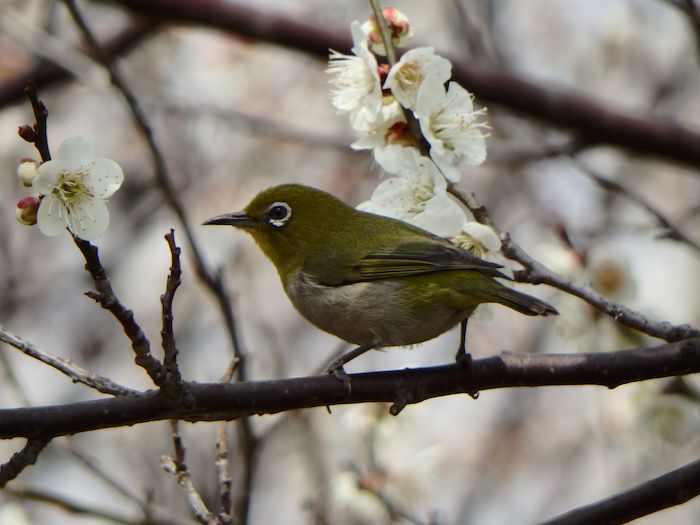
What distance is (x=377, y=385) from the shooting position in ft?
10.7

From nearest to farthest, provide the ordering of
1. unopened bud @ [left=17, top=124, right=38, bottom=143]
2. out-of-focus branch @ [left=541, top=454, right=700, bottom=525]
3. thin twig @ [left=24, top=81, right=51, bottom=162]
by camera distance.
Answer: thin twig @ [left=24, top=81, right=51, bottom=162] → unopened bud @ [left=17, top=124, right=38, bottom=143] → out-of-focus branch @ [left=541, top=454, right=700, bottom=525]

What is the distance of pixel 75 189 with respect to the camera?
2.79 m

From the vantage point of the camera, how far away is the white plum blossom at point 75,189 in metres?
2.69

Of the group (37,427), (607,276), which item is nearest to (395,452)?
(607,276)

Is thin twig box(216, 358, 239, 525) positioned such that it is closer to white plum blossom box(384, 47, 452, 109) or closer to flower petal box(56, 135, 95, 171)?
flower petal box(56, 135, 95, 171)

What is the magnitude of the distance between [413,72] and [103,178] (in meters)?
1.23

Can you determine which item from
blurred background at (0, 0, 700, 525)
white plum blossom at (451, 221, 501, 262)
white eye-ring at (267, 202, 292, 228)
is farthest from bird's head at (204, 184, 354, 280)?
blurred background at (0, 0, 700, 525)

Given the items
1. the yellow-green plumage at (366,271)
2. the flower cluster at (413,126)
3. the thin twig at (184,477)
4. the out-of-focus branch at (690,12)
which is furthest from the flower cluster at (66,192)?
the out-of-focus branch at (690,12)

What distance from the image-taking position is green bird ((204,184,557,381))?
12.9ft

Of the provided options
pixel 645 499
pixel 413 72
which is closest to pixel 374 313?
pixel 413 72

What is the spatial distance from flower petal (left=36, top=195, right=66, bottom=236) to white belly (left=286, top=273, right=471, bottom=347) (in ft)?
5.53

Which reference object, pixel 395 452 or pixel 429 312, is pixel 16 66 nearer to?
pixel 395 452

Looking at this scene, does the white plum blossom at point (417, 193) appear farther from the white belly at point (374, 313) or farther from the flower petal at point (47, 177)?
the flower petal at point (47, 177)

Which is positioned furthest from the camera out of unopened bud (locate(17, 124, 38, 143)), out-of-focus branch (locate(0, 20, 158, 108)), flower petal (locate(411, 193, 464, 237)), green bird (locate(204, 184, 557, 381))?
out-of-focus branch (locate(0, 20, 158, 108))
